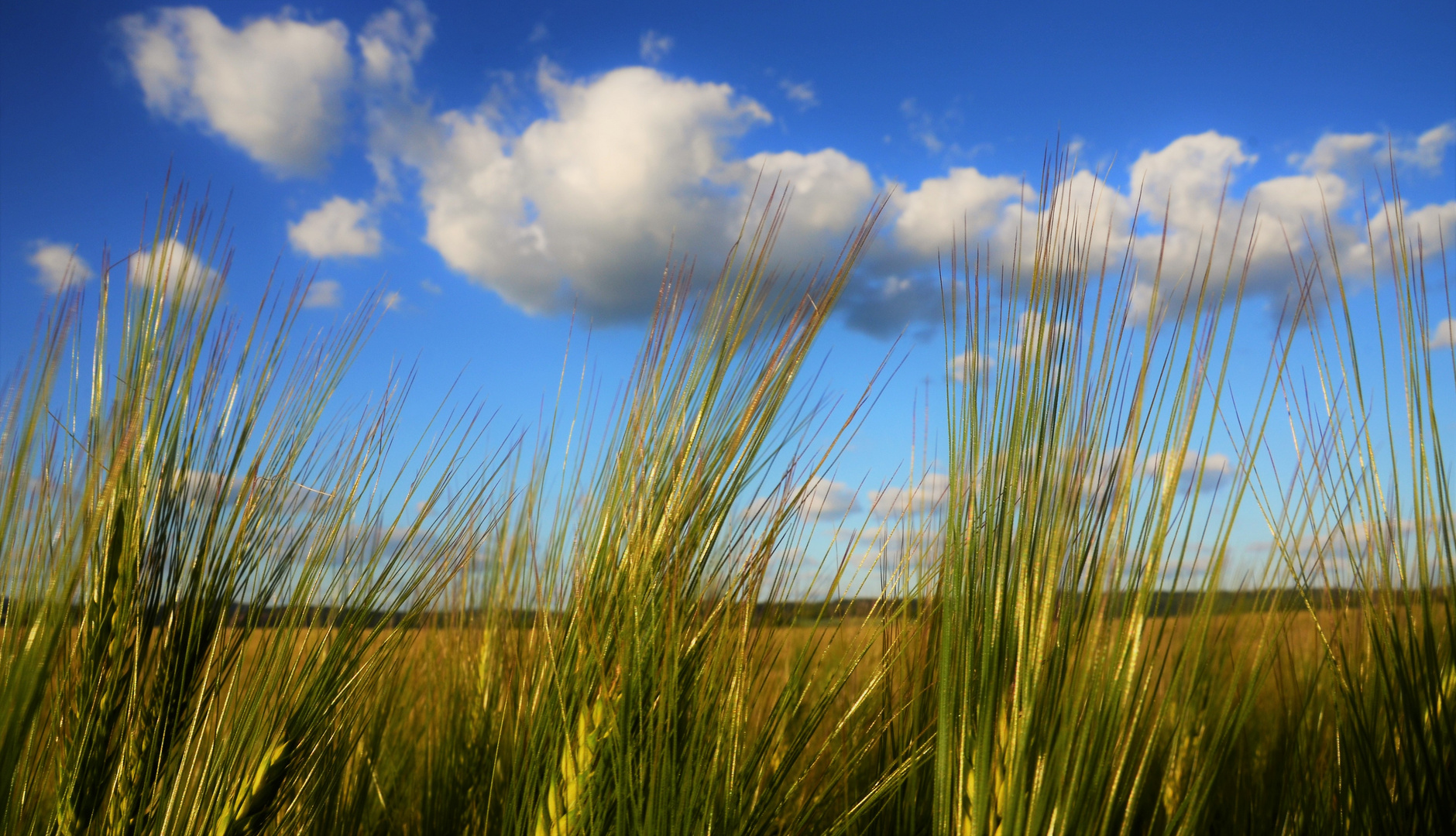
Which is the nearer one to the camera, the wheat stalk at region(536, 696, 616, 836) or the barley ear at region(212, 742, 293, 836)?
the wheat stalk at region(536, 696, 616, 836)

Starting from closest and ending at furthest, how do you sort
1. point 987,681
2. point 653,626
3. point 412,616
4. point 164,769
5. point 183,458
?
point 987,681 < point 653,626 < point 164,769 < point 183,458 < point 412,616

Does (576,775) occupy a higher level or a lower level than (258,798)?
higher

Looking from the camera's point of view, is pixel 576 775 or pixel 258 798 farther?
pixel 258 798

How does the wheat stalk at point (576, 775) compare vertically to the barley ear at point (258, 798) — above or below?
above

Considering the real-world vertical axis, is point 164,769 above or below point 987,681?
below

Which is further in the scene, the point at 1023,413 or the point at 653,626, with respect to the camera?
the point at 653,626

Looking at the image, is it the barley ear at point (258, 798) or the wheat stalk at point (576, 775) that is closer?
the wheat stalk at point (576, 775)

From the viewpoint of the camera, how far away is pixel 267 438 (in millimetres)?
1589

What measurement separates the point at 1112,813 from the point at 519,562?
170 cm

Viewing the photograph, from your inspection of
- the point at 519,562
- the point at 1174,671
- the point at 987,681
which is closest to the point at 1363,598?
the point at 1174,671

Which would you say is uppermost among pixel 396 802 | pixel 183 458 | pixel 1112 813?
pixel 183 458

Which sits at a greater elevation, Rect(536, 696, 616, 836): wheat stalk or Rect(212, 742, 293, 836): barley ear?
Rect(536, 696, 616, 836): wheat stalk

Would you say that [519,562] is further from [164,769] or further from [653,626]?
[653,626]

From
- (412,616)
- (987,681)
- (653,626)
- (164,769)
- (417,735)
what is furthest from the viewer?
(417,735)
